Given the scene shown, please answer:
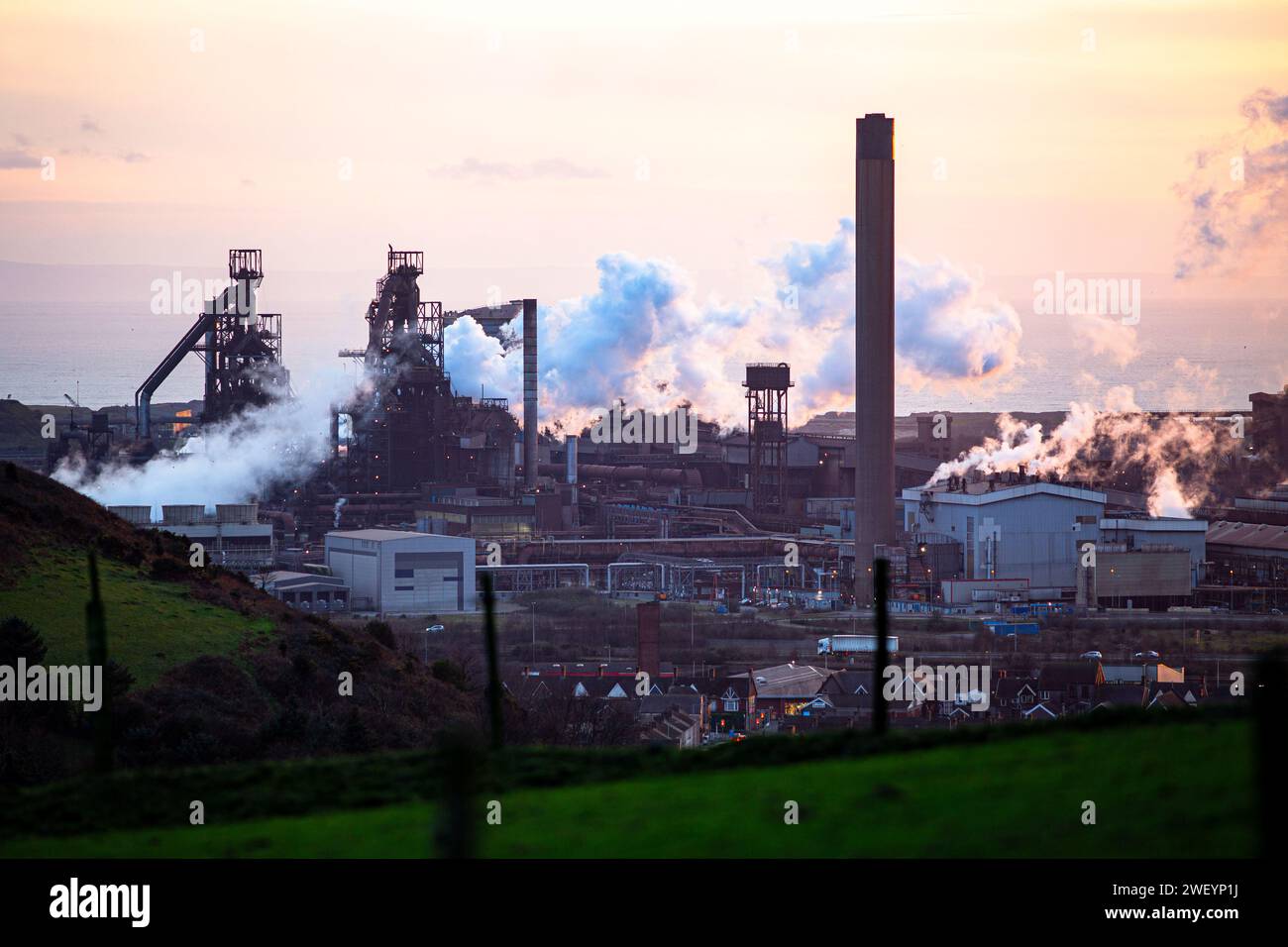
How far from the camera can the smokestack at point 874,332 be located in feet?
186

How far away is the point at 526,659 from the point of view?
40.7 m

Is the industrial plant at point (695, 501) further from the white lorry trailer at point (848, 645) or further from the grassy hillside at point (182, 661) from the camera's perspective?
the grassy hillside at point (182, 661)

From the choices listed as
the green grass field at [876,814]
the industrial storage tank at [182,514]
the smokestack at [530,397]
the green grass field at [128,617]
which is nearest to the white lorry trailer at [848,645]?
the green grass field at [128,617]

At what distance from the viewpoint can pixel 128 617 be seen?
27.6 meters

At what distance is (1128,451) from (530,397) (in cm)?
3000

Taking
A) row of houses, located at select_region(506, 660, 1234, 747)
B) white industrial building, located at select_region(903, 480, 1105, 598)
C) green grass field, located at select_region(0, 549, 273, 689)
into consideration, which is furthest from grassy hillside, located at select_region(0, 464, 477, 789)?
white industrial building, located at select_region(903, 480, 1105, 598)

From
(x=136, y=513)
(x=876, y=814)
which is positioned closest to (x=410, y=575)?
(x=136, y=513)

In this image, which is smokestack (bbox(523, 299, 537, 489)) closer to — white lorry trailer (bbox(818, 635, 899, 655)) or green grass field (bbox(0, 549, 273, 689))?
white lorry trailer (bbox(818, 635, 899, 655))

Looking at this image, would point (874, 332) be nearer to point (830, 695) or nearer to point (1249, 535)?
point (1249, 535)

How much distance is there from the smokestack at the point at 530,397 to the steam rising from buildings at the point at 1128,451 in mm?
18330

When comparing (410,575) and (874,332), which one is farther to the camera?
(874,332)
